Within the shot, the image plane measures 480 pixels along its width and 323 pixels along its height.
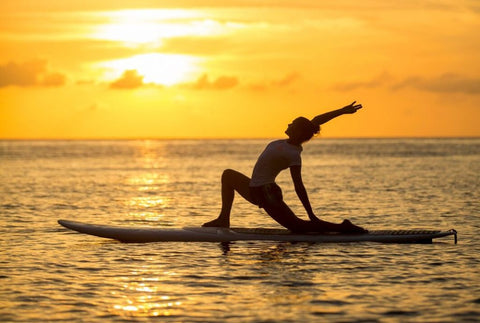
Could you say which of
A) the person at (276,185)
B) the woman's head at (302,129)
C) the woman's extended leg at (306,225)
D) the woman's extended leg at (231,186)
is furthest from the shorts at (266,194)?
the woman's head at (302,129)

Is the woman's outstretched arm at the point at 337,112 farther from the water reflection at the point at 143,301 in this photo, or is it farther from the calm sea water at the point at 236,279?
the water reflection at the point at 143,301

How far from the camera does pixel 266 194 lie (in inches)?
648

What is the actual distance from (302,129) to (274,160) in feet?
2.90

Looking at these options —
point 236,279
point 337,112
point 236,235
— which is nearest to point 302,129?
point 337,112

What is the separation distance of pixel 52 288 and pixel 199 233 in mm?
4992

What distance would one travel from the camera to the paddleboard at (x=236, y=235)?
17.0 m

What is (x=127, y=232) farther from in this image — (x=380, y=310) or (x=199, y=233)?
(x=380, y=310)

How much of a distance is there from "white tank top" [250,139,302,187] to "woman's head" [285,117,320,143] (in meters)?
0.26

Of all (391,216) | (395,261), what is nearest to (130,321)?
(395,261)

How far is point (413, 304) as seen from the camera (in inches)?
452

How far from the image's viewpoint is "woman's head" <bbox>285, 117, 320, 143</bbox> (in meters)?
15.8

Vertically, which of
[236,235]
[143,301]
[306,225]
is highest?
[306,225]

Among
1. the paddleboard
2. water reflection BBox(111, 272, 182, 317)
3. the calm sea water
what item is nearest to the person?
the paddleboard

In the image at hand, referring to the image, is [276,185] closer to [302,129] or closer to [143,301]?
[302,129]
